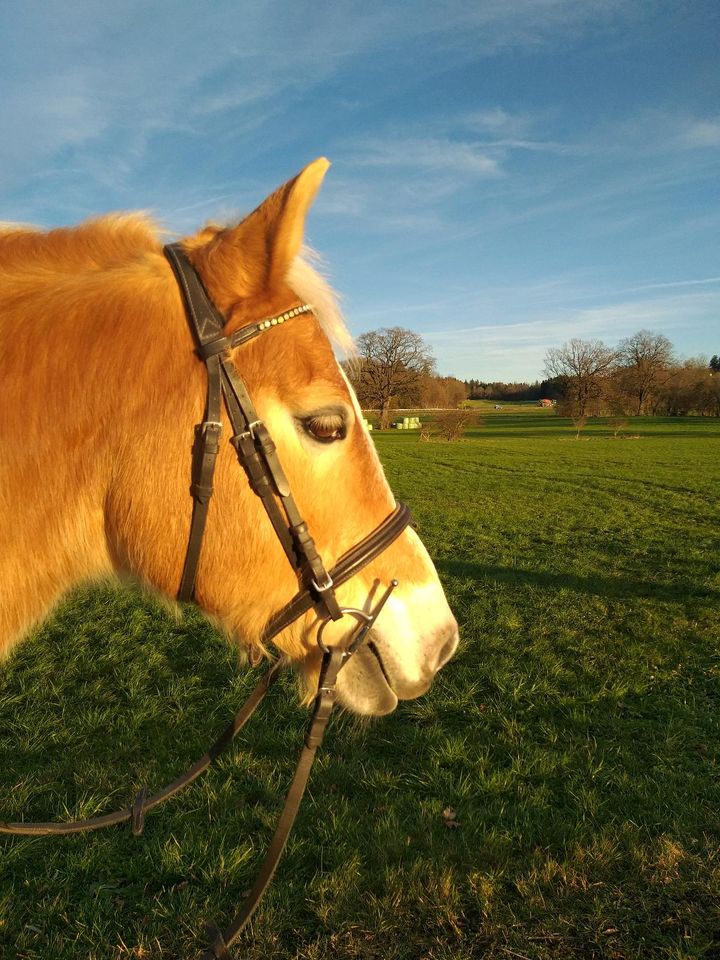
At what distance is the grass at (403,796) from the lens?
119 inches

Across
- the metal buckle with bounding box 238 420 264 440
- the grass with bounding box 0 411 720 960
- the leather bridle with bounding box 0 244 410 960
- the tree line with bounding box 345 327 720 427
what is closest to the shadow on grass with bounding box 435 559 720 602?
the grass with bounding box 0 411 720 960

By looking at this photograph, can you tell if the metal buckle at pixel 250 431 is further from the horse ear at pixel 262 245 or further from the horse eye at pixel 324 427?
the horse ear at pixel 262 245

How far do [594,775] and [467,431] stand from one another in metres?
58.4

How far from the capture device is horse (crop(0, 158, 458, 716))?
66.5 inches

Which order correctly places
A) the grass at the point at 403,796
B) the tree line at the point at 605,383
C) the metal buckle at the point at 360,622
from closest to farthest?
1. the metal buckle at the point at 360,622
2. the grass at the point at 403,796
3. the tree line at the point at 605,383

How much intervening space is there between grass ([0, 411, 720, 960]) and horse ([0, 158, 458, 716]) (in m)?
0.45

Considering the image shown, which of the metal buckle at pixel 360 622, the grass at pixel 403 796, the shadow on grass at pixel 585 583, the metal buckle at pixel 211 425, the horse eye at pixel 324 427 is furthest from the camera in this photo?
the shadow on grass at pixel 585 583

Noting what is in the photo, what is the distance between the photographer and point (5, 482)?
166 cm

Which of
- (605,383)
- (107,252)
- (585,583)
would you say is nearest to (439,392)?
(605,383)

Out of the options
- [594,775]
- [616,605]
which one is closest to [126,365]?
[594,775]

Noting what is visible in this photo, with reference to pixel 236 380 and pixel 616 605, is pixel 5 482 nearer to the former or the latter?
pixel 236 380

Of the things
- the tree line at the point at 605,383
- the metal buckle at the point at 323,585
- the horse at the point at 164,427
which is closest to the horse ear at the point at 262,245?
the horse at the point at 164,427

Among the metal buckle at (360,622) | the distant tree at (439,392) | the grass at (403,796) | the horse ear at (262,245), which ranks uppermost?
the distant tree at (439,392)

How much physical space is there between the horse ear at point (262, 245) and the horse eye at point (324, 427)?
1.41 feet
